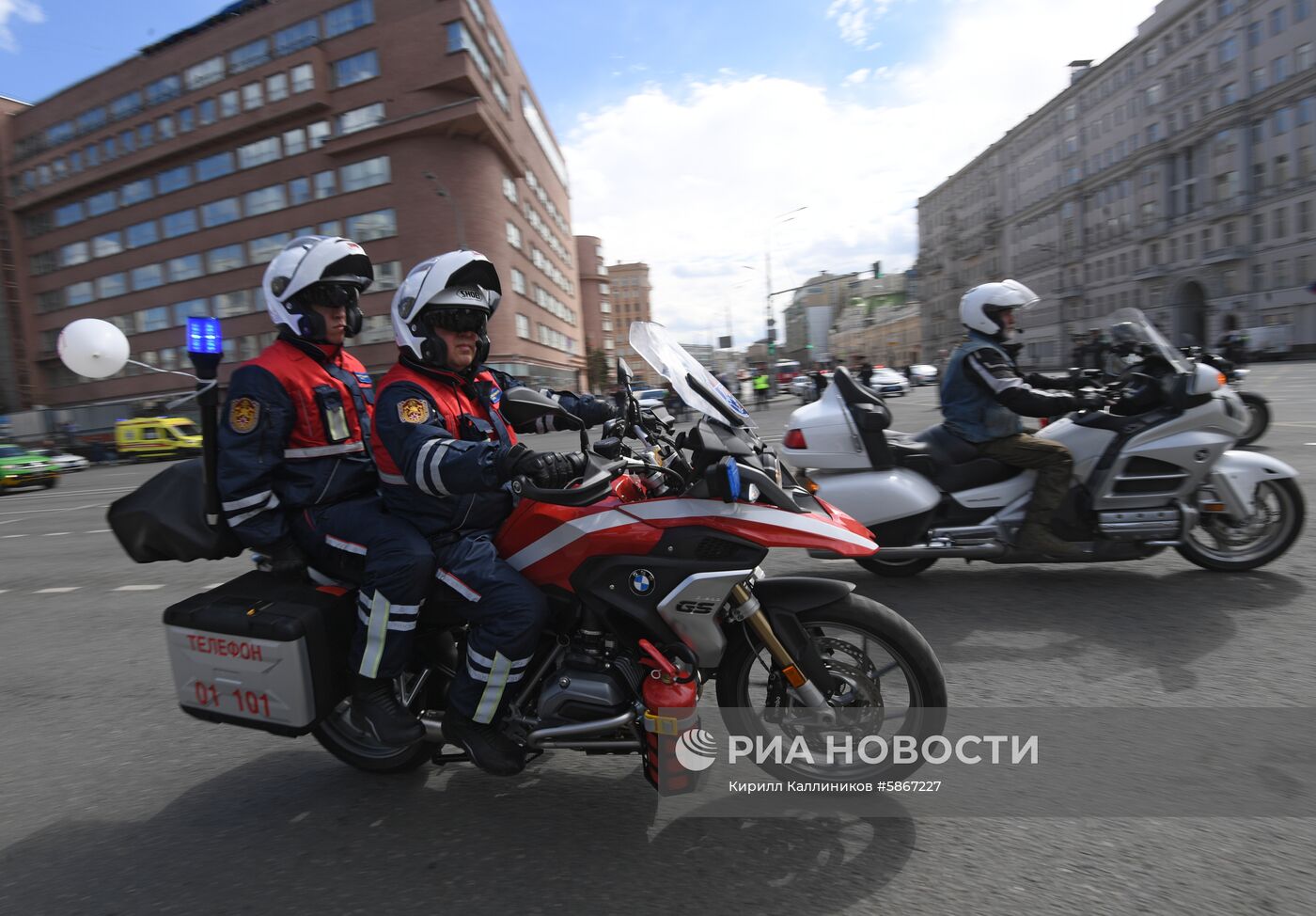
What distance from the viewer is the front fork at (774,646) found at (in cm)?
259

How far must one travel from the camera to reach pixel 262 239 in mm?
48281

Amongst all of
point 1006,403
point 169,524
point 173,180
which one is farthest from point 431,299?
point 173,180

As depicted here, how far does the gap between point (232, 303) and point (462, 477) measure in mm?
54493

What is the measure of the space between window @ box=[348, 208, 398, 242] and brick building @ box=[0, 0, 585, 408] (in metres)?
0.10

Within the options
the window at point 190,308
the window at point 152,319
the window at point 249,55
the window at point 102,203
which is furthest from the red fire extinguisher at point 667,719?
the window at point 102,203

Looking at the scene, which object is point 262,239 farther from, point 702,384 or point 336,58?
point 702,384

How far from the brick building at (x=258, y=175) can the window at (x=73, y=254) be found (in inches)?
5.4

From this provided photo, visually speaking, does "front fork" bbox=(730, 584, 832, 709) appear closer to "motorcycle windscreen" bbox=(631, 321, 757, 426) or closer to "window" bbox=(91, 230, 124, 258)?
"motorcycle windscreen" bbox=(631, 321, 757, 426)

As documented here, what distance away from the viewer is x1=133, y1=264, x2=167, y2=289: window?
52094 millimetres

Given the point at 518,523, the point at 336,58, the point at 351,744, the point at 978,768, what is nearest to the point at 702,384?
the point at 518,523

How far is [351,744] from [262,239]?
52584mm

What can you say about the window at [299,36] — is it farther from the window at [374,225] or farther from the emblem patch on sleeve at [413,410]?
the emblem patch on sleeve at [413,410]

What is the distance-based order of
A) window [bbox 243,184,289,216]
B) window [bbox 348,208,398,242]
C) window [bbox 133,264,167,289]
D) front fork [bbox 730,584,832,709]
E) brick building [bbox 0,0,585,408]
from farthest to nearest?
window [bbox 133,264,167,289]
window [bbox 243,184,289,216]
window [bbox 348,208,398,242]
brick building [bbox 0,0,585,408]
front fork [bbox 730,584,832,709]

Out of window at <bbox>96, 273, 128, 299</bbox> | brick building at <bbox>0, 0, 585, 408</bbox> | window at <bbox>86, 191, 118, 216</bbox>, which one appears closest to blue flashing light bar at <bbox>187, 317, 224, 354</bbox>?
brick building at <bbox>0, 0, 585, 408</bbox>
